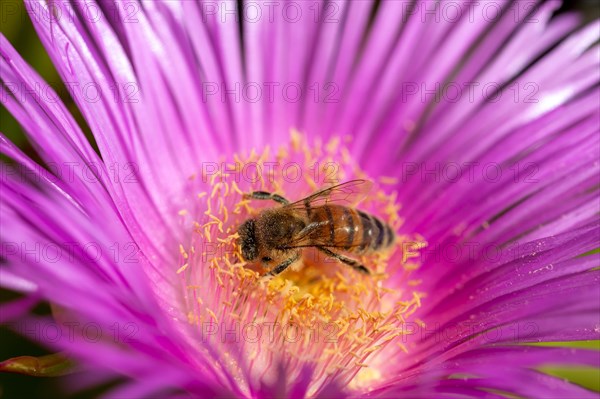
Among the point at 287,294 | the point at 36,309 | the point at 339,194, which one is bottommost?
the point at 36,309

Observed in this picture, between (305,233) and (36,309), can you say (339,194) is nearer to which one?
(305,233)

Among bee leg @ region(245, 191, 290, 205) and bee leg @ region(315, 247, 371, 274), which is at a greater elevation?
bee leg @ region(245, 191, 290, 205)

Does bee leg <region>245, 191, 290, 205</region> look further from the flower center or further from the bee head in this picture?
the bee head

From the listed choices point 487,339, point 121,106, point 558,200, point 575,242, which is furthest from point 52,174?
point 558,200

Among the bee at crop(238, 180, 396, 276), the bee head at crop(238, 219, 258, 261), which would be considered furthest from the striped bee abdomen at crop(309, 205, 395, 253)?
the bee head at crop(238, 219, 258, 261)

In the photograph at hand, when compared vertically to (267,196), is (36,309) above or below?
below

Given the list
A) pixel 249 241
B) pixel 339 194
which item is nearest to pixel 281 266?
pixel 249 241

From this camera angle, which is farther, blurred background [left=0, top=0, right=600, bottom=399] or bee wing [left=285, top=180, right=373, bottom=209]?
bee wing [left=285, top=180, right=373, bottom=209]
